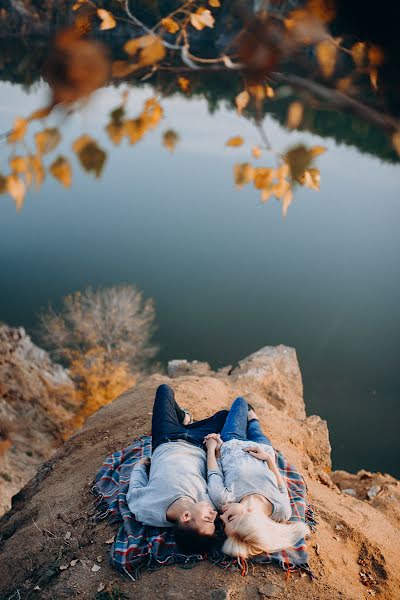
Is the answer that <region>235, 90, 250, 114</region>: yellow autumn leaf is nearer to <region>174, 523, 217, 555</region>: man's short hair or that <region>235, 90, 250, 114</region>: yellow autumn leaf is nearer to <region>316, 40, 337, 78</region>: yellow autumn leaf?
<region>316, 40, 337, 78</region>: yellow autumn leaf

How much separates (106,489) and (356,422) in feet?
65.3

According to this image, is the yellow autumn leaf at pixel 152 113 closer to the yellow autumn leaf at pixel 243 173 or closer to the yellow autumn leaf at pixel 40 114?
the yellow autumn leaf at pixel 243 173

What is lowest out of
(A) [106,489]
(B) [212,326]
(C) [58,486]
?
(B) [212,326]

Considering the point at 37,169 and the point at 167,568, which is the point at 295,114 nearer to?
the point at 37,169

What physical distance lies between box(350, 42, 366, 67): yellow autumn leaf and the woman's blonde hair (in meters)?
2.78

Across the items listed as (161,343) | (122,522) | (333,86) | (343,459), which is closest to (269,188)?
(333,86)

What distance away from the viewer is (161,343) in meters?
25.6

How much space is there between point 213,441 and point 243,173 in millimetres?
2669

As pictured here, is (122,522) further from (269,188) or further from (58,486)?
(269,188)

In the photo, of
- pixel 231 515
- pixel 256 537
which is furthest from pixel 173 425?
pixel 256 537

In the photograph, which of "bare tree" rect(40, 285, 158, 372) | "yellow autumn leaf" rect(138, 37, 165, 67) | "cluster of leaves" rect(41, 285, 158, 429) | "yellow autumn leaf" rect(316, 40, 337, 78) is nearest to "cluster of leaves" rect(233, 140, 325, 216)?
"yellow autumn leaf" rect(316, 40, 337, 78)

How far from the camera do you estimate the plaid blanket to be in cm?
315

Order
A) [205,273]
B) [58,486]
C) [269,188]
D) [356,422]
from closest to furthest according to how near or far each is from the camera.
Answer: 1. [269,188]
2. [58,486]
3. [356,422]
4. [205,273]

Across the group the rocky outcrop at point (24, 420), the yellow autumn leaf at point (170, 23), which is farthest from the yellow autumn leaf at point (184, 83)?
the rocky outcrop at point (24, 420)
